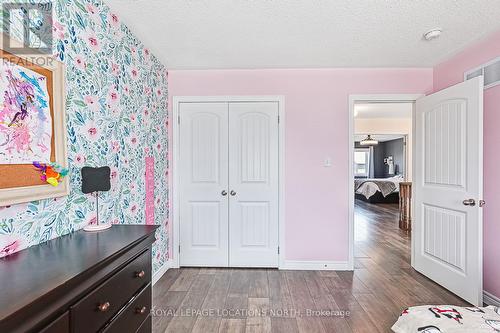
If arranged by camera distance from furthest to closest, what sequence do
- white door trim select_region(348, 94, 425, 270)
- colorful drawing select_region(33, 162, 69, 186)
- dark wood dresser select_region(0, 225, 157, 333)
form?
white door trim select_region(348, 94, 425, 270), colorful drawing select_region(33, 162, 69, 186), dark wood dresser select_region(0, 225, 157, 333)

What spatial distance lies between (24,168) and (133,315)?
926 millimetres

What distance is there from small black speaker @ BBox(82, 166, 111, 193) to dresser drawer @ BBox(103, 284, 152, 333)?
69 centimetres

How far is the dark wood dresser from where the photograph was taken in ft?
2.54

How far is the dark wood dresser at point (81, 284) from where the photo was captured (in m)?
0.77

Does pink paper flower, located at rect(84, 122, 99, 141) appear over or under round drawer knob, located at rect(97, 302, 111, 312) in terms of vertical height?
over

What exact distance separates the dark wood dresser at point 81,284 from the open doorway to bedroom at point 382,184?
251 cm

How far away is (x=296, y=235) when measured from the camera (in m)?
3.07

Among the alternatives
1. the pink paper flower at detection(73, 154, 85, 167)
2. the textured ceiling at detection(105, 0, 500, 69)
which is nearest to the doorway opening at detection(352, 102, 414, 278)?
the textured ceiling at detection(105, 0, 500, 69)

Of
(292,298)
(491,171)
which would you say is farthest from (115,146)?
(491,171)

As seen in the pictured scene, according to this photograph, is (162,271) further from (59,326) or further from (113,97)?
(59,326)

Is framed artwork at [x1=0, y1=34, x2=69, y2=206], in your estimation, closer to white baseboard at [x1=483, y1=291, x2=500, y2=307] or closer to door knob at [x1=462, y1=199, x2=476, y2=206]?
door knob at [x1=462, y1=199, x2=476, y2=206]

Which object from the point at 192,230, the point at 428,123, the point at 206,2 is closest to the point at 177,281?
the point at 192,230

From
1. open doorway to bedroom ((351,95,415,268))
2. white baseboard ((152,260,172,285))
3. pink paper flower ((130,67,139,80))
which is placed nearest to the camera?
pink paper flower ((130,67,139,80))

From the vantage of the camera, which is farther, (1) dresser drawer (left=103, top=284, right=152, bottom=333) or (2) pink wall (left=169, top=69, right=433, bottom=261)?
(2) pink wall (left=169, top=69, right=433, bottom=261)
